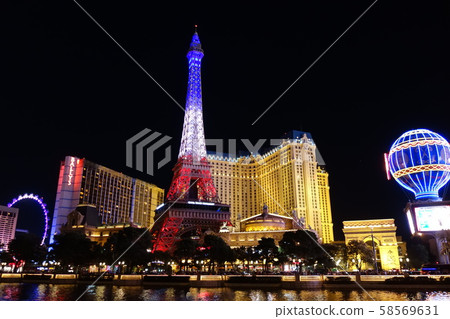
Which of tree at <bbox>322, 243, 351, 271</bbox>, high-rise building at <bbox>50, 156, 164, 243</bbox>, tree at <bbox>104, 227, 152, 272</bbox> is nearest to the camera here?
tree at <bbox>104, 227, 152, 272</bbox>

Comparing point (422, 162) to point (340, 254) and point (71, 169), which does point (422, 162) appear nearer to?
point (340, 254)

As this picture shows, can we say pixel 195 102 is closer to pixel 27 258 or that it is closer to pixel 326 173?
pixel 27 258

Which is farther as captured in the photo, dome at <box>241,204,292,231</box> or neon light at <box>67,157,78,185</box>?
neon light at <box>67,157,78,185</box>

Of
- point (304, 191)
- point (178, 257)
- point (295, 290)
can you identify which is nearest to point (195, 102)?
point (178, 257)

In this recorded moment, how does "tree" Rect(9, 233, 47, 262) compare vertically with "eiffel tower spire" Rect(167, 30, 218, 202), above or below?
below

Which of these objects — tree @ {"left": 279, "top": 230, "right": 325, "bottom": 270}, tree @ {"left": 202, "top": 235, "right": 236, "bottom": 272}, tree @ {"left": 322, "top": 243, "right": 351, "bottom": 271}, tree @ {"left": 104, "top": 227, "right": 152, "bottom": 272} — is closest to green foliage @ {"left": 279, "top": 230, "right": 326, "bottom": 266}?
tree @ {"left": 279, "top": 230, "right": 325, "bottom": 270}

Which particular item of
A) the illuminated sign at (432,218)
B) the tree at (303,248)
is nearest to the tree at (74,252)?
the tree at (303,248)

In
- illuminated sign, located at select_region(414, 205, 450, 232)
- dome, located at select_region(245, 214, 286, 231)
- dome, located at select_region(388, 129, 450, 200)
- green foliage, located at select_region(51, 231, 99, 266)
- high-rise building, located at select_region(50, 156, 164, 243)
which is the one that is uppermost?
high-rise building, located at select_region(50, 156, 164, 243)

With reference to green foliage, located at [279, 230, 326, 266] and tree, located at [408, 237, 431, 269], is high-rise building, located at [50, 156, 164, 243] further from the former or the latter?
tree, located at [408, 237, 431, 269]
